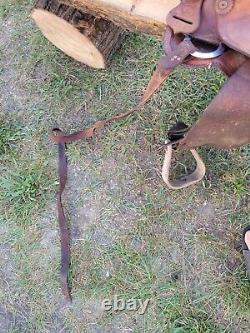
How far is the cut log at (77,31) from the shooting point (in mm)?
2031

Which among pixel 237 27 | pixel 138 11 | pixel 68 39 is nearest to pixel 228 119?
pixel 237 27

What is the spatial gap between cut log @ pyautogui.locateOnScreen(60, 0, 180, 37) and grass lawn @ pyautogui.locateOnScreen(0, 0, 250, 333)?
1.85ft

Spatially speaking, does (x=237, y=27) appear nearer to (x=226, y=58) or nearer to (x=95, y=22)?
(x=226, y=58)

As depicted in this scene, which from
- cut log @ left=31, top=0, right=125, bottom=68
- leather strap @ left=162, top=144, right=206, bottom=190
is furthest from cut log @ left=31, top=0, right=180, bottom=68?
leather strap @ left=162, top=144, right=206, bottom=190

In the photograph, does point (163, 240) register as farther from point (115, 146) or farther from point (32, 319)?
point (32, 319)

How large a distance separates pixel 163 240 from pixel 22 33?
1.19 meters

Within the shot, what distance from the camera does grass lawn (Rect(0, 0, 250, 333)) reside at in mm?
2141

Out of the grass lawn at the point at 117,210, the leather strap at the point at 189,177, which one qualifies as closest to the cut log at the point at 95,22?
the grass lawn at the point at 117,210

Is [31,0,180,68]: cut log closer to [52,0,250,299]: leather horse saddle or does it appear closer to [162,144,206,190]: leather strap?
[52,0,250,299]: leather horse saddle

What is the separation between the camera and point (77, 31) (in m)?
2.04

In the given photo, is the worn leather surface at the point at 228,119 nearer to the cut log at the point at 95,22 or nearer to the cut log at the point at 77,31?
the cut log at the point at 95,22

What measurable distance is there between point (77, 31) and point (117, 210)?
0.76m

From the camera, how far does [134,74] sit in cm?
240

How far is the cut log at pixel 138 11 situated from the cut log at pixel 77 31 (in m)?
0.19
